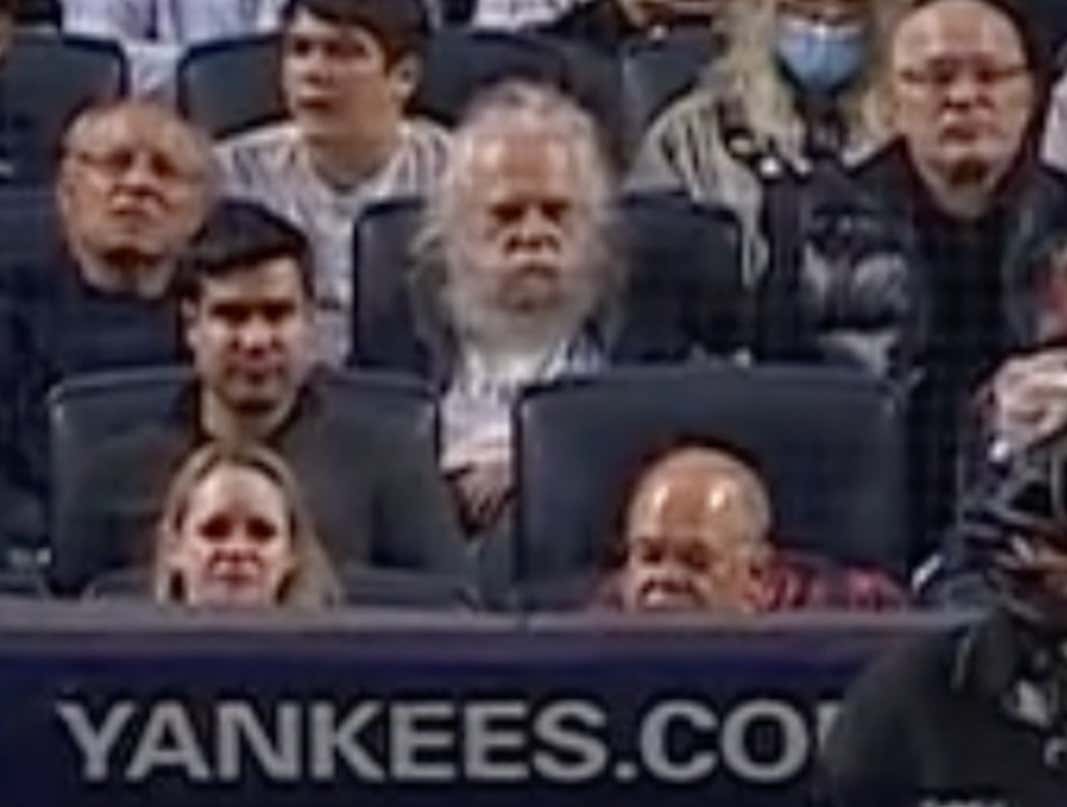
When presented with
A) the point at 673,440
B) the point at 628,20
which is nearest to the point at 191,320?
the point at 673,440

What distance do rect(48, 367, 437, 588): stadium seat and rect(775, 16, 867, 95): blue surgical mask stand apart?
1194 mm

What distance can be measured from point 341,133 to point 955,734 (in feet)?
10.1

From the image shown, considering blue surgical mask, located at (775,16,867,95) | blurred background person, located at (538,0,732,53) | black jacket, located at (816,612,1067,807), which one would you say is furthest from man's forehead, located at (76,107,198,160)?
black jacket, located at (816,612,1067,807)

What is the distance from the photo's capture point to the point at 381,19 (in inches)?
269

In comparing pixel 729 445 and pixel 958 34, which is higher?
pixel 958 34

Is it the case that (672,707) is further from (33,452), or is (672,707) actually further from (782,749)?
(33,452)

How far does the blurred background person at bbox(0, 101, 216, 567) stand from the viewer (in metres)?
6.21

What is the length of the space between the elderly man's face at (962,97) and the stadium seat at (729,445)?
67 centimetres

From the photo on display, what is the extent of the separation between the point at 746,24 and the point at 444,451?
1174 mm

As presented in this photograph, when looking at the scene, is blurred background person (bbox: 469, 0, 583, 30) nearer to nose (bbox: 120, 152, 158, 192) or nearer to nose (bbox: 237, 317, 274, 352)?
nose (bbox: 120, 152, 158, 192)

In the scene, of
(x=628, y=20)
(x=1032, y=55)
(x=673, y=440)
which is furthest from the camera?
(x=628, y=20)

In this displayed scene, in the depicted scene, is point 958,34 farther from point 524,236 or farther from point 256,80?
point 256,80

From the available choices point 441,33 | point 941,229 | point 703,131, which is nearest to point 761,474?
point 941,229

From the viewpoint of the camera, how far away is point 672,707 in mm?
4629
